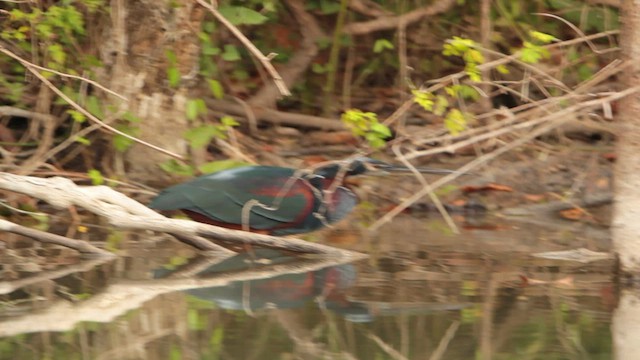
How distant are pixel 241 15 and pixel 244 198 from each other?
5.84 ft

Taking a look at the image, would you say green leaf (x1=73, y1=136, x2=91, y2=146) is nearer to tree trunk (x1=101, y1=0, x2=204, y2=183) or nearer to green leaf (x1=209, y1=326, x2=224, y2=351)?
tree trunk (x1=101, y1=0, x2=204, y2=183)

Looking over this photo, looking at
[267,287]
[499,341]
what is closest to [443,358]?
[499,341]

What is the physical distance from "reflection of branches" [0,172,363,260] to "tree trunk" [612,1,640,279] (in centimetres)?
135

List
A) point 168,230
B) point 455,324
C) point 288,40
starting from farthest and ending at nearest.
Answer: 1. point 288,40
2. point 168,230
3. point 455,324

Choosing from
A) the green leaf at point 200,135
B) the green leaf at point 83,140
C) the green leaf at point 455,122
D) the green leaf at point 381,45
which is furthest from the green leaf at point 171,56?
the green leaf at point 455,122

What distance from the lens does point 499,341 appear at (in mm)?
4316

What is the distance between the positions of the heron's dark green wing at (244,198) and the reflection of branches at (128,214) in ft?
0.99

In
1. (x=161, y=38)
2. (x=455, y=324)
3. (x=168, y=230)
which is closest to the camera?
(x=455, y=324)

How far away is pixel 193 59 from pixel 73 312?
2868mm

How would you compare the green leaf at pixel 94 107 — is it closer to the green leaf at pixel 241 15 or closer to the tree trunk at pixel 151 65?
the tree trunk at pixel 151 65

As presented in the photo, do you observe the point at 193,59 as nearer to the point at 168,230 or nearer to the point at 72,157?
the point at 72,157

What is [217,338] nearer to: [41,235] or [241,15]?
[41,235]

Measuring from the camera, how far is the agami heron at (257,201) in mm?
5941

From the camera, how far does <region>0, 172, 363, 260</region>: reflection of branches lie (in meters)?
5.50
